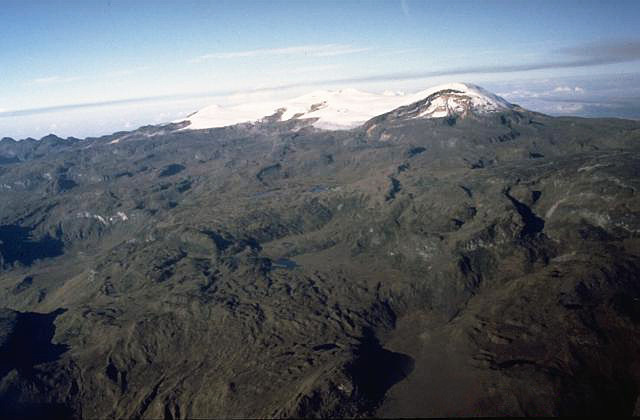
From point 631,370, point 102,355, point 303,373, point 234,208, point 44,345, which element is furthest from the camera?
point 234,208

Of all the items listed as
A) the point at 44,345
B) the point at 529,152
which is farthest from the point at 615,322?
the point at 529,152

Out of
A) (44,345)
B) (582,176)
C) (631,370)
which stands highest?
(582,176)

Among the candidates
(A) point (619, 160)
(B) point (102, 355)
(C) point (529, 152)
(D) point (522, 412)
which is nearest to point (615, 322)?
(D) point (522, 412)

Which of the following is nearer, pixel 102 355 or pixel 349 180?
pixel 102 355

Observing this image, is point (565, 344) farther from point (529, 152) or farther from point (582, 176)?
point (529, 152)

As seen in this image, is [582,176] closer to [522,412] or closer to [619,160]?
[619,160]

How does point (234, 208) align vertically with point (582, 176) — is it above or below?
below

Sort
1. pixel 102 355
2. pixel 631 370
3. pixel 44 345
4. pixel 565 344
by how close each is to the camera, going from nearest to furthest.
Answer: pixel 631 370, pixel 565 344, pixel 102 355, pixel 44 345
